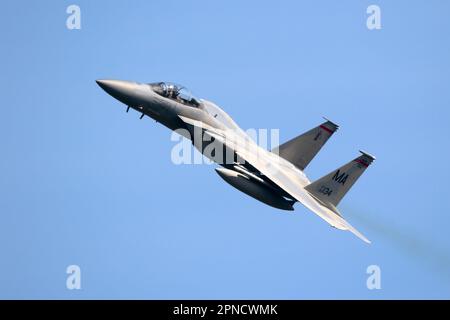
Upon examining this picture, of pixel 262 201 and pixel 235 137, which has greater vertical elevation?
pixel 235 137

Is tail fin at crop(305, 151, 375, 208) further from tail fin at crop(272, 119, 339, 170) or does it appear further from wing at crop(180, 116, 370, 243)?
tail fin at crop(272, 119, 339, 170)

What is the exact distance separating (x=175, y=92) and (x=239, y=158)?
10.4ft

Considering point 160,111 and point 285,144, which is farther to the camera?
point 285,144

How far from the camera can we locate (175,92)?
35969 millimetres

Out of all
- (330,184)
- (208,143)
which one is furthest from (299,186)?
(208,143)

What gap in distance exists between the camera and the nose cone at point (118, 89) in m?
35.2

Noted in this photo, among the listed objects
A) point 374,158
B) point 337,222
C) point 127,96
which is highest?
point 127,96

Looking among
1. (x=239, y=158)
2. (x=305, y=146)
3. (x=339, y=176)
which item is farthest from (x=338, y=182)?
(x=239, y=158)

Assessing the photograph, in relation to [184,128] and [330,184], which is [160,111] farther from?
[330,184]

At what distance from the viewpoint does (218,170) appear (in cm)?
3462

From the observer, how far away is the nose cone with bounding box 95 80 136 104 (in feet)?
115

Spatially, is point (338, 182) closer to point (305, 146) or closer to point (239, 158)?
point (305, 146)

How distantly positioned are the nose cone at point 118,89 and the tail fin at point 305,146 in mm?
6061

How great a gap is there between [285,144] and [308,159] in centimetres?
100
